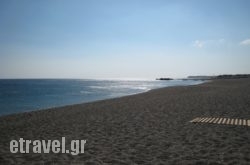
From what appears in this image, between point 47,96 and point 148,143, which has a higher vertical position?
point 148,143

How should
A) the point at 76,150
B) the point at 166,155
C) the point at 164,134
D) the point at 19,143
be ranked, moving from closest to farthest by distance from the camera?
the point at 166,155
the point at 76,150
the point at 19,143
the point at 164,134

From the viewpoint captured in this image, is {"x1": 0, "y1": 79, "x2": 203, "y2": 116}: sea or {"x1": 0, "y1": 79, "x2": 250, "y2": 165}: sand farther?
{"x1": 0, "y1": 79, "x2": 203, "y2": 116}: sea

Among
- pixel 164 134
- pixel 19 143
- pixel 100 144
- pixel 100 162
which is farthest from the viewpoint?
pixel 164 134

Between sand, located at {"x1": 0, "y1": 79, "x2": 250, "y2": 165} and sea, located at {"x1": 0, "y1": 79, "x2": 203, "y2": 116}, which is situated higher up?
sand, located at {"x1": 0, "y1": 79, "x2": 250, "y2": 165}

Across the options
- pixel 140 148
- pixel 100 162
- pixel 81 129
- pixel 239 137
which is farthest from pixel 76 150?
pixel 239 137

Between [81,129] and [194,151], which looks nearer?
[194,151]

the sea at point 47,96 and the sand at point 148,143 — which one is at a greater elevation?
the sand at point 148,143

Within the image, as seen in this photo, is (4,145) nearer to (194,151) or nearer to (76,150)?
(76,150)

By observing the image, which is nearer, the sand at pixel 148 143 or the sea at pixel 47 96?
the sand at pixel 148 143

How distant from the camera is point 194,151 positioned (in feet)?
23.4

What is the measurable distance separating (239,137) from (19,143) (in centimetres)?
856

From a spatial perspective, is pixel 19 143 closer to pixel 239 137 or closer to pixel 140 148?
pixel 140 148

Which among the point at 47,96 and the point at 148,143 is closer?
the point at 148,143

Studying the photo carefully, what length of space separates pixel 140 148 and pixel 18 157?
3.89 metres
